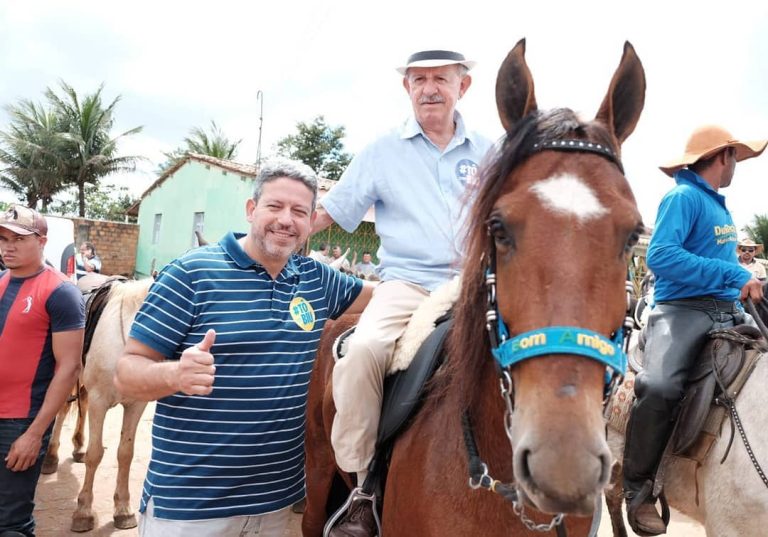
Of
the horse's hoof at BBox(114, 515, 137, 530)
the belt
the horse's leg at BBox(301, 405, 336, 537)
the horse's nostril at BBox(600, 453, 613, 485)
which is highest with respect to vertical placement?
the belt

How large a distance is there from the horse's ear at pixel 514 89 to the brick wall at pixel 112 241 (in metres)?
24.6

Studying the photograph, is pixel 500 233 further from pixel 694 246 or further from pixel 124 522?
pixel 124 522

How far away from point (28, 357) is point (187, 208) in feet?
64.9

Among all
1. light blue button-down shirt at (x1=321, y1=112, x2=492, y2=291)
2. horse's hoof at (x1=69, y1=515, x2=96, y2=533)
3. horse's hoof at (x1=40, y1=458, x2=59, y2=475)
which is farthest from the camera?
horse's hoof at (x1=40, y1=458, x2=59, y2=475)

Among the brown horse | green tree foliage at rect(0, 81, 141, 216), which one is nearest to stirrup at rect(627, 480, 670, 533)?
the brown horse

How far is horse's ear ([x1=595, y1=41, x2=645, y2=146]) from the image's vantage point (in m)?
1.96

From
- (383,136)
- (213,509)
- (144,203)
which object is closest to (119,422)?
(213,509)

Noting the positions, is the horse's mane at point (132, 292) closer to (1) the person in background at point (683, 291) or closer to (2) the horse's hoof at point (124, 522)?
(2) the horse's hoof at point (124, 522)

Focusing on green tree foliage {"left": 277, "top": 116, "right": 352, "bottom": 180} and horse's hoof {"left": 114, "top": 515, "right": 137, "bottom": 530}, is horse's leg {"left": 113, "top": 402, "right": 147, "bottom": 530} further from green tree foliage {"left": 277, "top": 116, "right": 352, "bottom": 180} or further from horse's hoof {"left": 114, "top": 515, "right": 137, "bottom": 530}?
green tree foliage {"left": 277, "top": 116, "right": 352, "bottom": 180}

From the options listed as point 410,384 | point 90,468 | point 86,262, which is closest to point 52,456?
point 90,468

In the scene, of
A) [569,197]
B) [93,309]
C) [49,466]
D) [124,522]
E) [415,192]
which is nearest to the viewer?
[569,197]

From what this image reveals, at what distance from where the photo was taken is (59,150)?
32969 millimetres

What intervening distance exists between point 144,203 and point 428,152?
87.6 feet

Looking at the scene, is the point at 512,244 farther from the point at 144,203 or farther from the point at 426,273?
the point at 144,203
